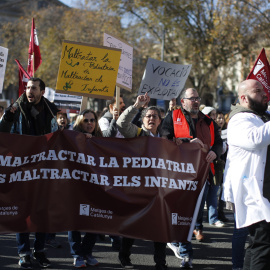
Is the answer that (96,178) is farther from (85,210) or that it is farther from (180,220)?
(180,220)

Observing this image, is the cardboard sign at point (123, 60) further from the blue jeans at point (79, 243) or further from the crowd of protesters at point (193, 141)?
the blue jeans at point (79, 243)

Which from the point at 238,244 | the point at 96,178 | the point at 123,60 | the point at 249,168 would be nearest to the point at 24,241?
the point at 96,178

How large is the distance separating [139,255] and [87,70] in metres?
2.32

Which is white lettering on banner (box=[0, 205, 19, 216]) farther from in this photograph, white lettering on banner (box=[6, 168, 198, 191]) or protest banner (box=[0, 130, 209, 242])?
white lettering on banner (box=[6, 168, 198, 191])

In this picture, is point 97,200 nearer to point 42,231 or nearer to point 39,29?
point 42,231

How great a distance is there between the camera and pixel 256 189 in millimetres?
4027

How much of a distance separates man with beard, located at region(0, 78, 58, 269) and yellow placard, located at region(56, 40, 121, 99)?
634 millimetres

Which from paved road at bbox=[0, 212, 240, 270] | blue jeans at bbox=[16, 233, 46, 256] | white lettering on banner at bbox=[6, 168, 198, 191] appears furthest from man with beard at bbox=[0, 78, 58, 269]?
white lettering on banner at bbox=[6, 168, 198, 191]

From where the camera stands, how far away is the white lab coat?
398 cm

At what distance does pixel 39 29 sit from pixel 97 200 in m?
35.5

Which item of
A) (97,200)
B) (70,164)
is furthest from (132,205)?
(70,164)

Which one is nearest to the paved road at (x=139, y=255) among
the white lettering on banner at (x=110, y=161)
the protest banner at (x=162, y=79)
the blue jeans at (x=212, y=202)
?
the blue jeans at (x=212, y=202)

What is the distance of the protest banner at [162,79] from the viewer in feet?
24.6

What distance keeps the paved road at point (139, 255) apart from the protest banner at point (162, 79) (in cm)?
211
